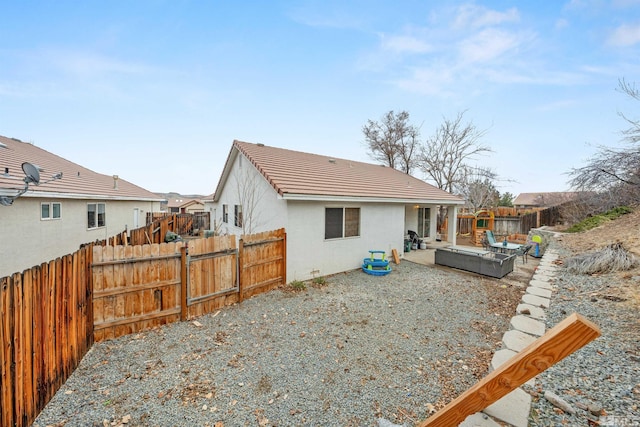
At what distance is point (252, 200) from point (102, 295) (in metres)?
5.93

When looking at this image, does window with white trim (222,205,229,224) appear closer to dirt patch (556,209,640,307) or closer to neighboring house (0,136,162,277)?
neighboring house (0,136,162,277)

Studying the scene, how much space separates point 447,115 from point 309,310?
72.4 ft

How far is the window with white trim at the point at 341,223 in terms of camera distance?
346 inches

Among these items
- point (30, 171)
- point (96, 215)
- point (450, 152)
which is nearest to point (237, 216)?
point (30, 171)

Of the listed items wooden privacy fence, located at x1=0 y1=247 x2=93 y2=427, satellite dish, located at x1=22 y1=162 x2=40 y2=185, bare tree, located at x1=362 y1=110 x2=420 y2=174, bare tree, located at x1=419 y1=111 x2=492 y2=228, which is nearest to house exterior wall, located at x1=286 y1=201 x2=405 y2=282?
wooden privacy fence, located at x1=0 y1=247 x2=93 y2=427

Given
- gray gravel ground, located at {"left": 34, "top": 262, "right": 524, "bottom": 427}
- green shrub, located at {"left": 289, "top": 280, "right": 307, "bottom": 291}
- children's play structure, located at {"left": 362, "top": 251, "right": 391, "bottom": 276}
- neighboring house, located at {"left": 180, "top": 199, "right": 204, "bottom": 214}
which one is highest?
neighboring house, located at {"left": 180, "top": 199, "right": 204, "bottom": 214}

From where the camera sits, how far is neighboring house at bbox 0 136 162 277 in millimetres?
7967

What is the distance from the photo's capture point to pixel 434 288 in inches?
298

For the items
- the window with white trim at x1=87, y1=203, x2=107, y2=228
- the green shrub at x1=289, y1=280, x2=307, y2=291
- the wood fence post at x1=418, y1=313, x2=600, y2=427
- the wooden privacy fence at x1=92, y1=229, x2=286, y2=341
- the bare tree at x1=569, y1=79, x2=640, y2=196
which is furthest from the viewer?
the window with white trim at x1=87, y1=203, x2=107, y2=228

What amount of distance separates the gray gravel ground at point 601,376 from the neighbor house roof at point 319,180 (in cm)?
612

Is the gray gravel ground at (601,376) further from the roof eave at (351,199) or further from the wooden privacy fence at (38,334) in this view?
the roof eave at (351,199)

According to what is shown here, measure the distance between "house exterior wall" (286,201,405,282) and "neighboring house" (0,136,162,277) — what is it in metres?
6.39

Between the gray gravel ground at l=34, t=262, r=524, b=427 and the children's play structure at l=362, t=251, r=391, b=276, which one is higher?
the children's play structure at l=362, t=251, r=391, b=276

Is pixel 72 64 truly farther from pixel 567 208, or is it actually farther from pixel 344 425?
pixel 567 208
